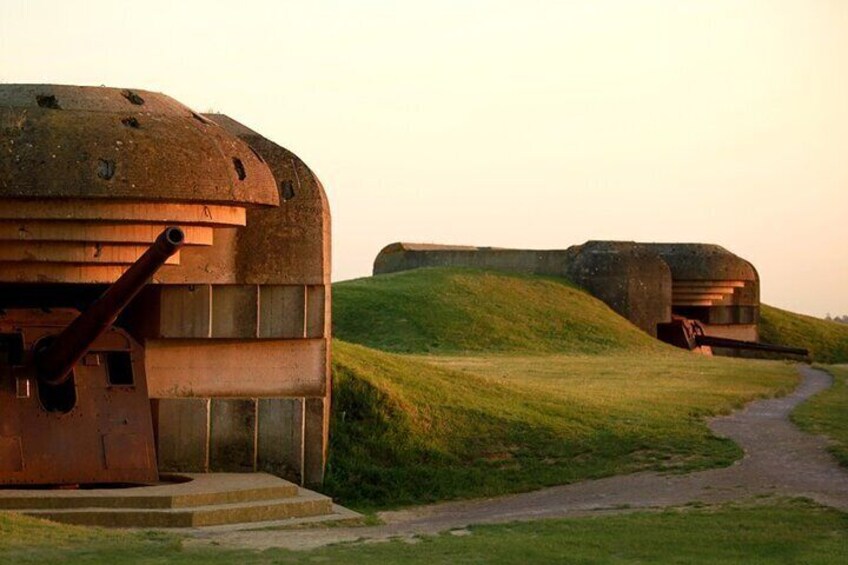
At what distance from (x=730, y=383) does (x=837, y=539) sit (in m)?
15.2

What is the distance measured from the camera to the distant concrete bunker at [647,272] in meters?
42.6

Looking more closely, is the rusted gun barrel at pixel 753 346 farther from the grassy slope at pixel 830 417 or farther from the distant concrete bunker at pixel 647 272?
the grassy slope at pixel 830 417

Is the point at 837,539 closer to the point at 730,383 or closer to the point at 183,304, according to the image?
the point at 183,304

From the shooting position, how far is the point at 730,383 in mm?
27922

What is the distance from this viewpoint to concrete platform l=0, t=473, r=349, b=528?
1446 cm

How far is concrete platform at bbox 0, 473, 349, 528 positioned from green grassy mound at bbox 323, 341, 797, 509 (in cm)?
198

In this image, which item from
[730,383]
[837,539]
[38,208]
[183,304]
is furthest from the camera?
[730,383]

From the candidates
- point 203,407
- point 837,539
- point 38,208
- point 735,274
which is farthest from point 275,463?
point 735,274


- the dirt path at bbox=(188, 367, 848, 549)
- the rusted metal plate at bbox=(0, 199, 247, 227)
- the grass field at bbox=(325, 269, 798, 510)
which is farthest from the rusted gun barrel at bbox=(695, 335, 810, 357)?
the rusted metal plate at bbox=(0, 199, 247, 227)

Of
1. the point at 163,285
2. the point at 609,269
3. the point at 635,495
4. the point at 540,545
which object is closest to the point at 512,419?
the point at 635,495

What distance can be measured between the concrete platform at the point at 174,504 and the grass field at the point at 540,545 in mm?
1308

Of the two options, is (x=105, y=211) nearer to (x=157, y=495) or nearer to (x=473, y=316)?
(x=157, y=495)

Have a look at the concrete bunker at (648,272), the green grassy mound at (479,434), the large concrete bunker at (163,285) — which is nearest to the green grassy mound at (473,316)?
the concrete bunker at (648,272)

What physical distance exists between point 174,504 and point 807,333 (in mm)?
39073
